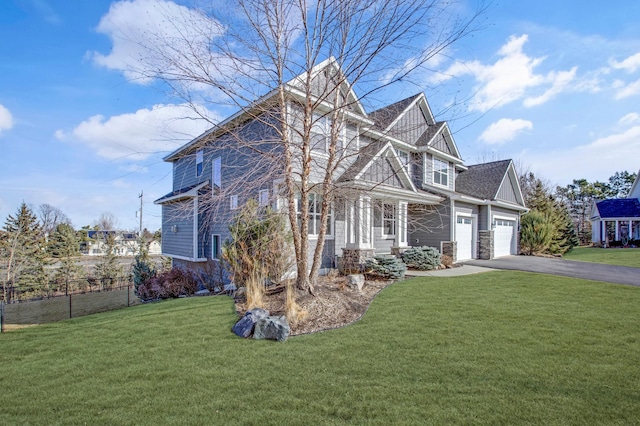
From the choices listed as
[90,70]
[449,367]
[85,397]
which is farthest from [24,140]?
[449,367]

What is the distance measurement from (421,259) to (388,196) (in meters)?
2.90

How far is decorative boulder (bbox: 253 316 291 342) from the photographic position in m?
5.20

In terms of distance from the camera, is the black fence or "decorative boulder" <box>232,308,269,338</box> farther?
the black fence

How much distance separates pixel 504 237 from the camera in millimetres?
18766

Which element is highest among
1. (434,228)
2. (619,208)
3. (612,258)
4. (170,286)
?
(619,208)

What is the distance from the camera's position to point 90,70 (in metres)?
8.12

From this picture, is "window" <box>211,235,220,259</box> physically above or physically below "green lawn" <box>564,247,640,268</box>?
above

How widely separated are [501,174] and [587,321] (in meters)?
14.3

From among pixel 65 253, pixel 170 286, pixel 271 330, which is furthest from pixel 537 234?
pixel 65 253

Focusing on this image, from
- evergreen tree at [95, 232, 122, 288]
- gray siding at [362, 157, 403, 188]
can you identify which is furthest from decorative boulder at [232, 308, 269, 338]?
evergreen tree at [95, 232, 122, 288]

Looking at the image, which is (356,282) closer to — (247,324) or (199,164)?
(247,324)

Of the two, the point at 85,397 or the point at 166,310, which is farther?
the point at 166,310

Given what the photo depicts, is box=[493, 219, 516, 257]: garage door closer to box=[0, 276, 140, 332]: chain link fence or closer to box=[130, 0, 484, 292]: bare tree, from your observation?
box=[130, 0, 484, 292]: bare tree

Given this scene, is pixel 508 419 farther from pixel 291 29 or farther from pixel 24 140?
pixel 24 140
